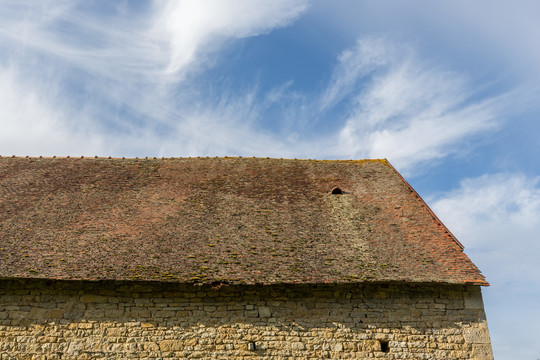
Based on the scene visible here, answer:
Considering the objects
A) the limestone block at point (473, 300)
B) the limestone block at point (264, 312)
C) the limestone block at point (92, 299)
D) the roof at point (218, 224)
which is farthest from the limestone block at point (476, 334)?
the limestone block at point (92, 299)

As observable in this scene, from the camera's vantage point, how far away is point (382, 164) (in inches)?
537

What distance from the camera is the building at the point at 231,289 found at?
7867mm

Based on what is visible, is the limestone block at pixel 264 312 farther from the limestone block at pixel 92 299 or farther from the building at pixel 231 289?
the limestone block at pixel 92 299

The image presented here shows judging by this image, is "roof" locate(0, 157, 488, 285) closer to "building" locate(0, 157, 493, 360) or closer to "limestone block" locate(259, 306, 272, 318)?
"building" locate(0, 157, 493, 360)

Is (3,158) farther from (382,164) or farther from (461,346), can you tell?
(461,346)

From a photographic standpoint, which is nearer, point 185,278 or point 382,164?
point 185,278

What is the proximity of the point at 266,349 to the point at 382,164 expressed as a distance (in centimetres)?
771

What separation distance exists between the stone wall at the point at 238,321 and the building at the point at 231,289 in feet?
0.06

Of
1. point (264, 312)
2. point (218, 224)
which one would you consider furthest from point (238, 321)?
point (218, 224)

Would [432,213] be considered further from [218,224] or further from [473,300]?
[218,224]

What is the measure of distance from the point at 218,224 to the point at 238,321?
2557mm

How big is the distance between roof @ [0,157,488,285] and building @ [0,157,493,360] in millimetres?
41

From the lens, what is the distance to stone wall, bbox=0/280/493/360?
7793 mm

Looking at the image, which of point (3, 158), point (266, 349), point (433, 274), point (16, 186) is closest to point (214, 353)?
point (266, 349)
